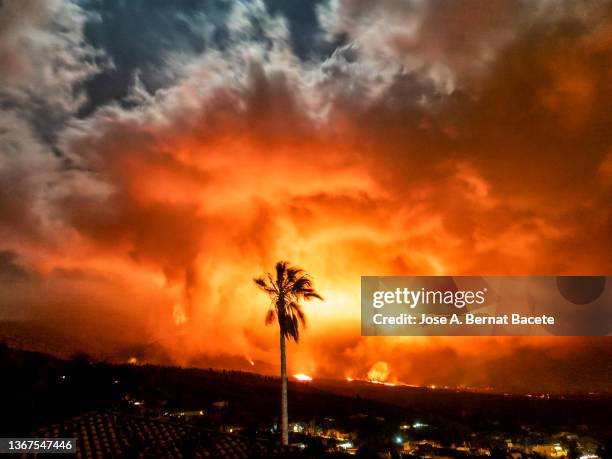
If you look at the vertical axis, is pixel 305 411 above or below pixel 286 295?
below

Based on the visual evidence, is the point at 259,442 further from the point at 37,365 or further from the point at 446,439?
the point at 446,439

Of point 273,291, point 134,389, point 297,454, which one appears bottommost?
point 134,389

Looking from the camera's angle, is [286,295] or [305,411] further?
[305,411]

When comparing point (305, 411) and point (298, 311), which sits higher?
point (298, 311)

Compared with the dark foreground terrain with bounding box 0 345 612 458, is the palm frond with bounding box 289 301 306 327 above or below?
above

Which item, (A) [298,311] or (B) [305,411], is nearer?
(A) [298,311]

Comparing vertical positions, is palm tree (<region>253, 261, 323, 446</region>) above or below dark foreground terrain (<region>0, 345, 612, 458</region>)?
above

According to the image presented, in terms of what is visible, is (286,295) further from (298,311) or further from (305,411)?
(305,411)

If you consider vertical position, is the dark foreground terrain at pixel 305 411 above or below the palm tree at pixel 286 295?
below

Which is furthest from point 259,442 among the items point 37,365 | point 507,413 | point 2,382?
point 507,413

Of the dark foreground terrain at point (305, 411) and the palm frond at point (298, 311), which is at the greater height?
the palm frond at point (298, 311)

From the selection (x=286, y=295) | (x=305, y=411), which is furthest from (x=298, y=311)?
(x=305, y=411)
